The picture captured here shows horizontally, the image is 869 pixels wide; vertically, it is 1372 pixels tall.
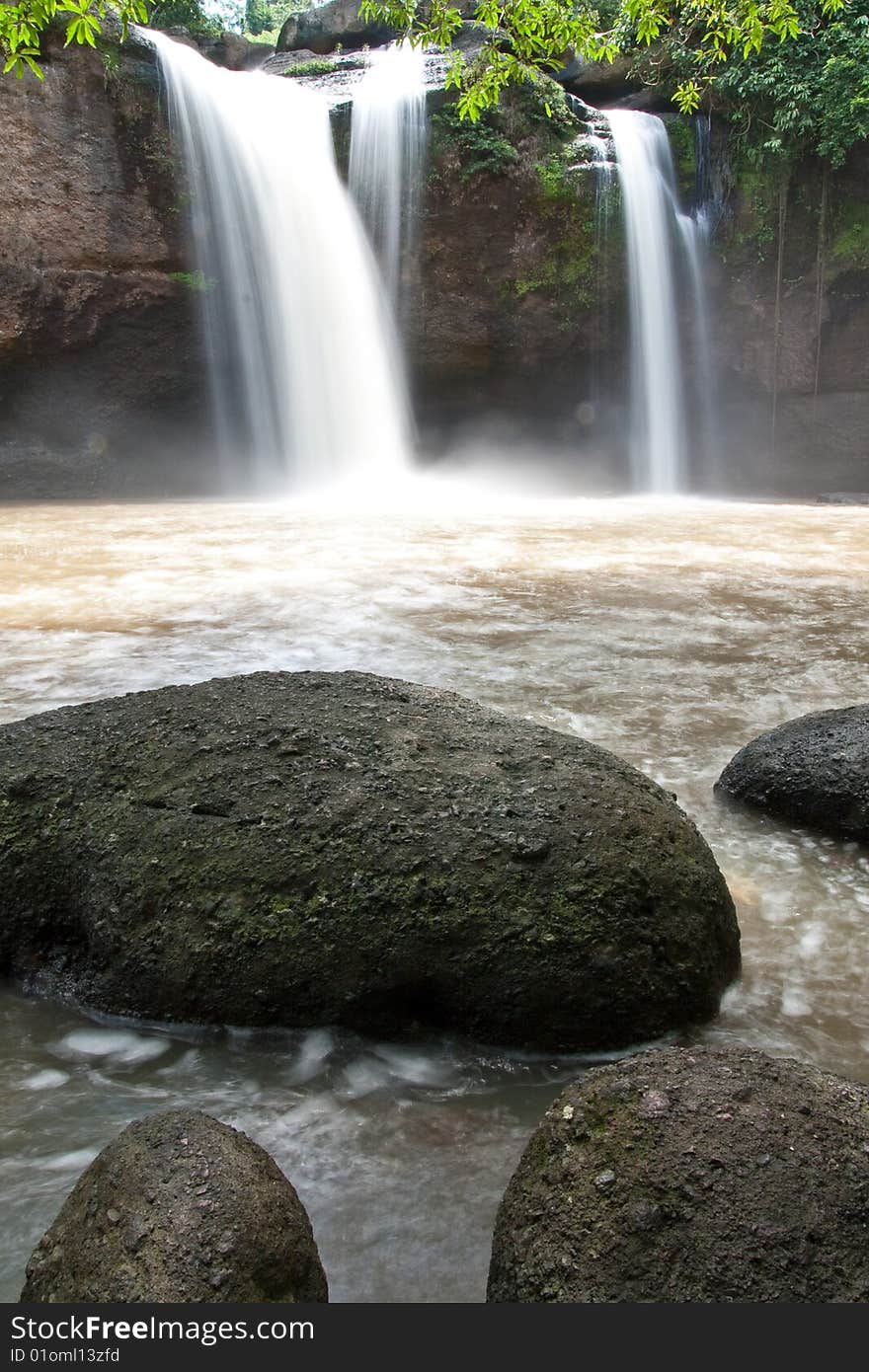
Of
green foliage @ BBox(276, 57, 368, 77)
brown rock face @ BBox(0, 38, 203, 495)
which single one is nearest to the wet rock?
green foliage @ BBox(276, 57, 368, 77)

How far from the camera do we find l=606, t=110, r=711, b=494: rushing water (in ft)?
55.1

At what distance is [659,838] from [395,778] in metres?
0.60

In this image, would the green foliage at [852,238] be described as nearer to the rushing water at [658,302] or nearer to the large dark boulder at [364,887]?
the rushing water at [658,302]

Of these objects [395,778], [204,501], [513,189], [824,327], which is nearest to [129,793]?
[395,778]

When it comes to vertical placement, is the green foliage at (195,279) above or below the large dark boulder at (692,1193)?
above

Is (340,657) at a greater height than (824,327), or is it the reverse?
(824,327)

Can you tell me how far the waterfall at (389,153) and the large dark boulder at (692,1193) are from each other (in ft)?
54.4

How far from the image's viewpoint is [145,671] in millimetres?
4680

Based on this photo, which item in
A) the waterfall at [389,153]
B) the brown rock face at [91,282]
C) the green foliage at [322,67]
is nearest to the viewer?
the brown rock face at [91,282]

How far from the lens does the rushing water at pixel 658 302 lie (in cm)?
1678

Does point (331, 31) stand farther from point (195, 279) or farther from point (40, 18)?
point (40, 18)

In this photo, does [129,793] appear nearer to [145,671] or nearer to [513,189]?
[145,671]

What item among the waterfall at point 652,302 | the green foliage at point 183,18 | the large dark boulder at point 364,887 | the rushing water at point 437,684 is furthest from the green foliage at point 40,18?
the green foliage at point 183,18

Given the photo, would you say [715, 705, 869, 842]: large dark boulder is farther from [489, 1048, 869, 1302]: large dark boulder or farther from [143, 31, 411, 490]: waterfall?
[143, 31, 411, 490]: waterfall
